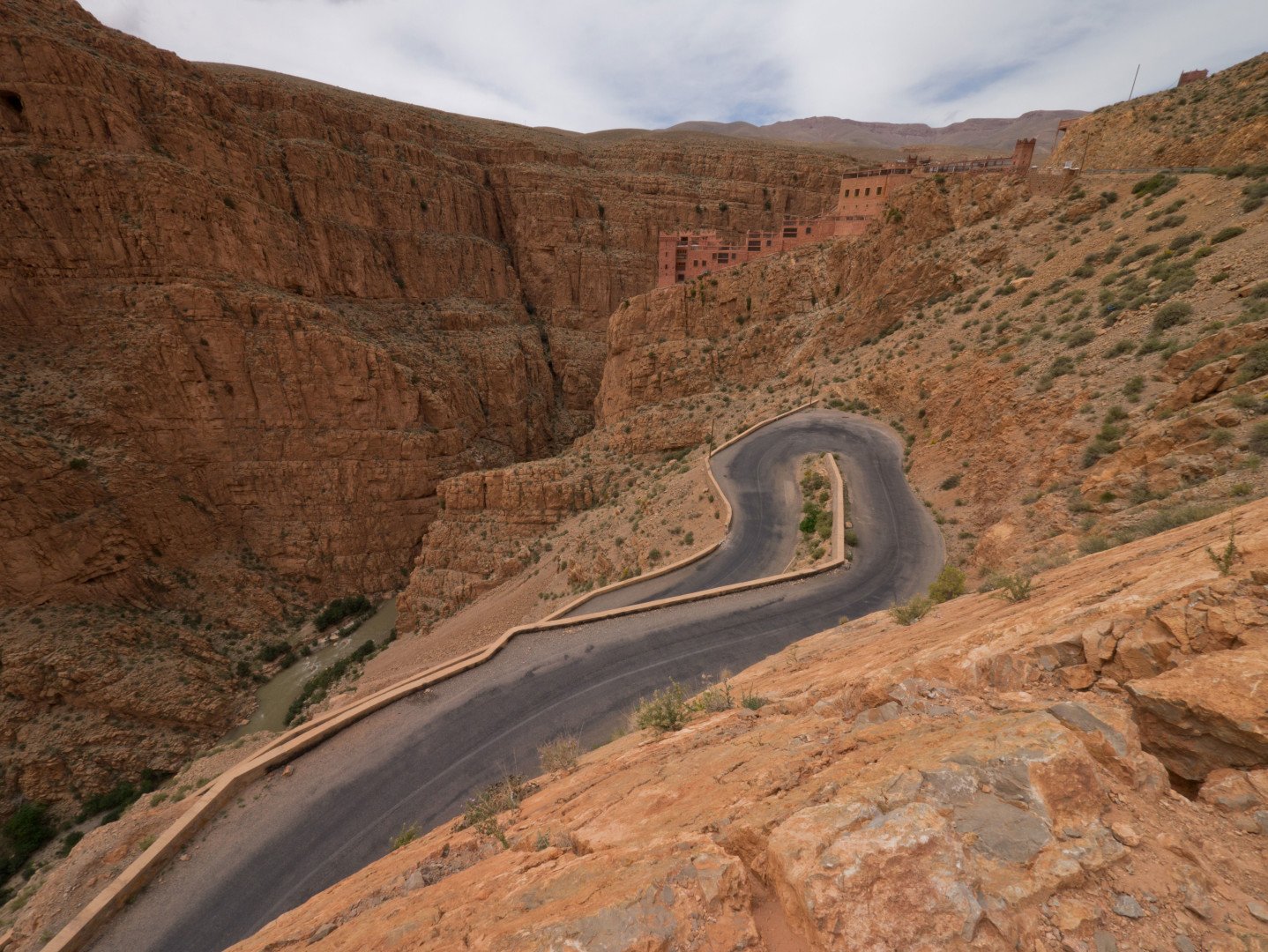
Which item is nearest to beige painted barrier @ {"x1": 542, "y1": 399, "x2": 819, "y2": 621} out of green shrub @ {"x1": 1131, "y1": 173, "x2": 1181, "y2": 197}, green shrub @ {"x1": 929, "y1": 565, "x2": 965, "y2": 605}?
green shrub @ {"x1": 929, "y1": 565, "x2": 965, "y2": 605}

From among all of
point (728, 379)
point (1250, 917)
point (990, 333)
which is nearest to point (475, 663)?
point (1250, 917)

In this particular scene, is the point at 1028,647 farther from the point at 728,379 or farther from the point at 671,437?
the point at 728,379

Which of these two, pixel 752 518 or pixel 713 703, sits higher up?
pixel 752 518

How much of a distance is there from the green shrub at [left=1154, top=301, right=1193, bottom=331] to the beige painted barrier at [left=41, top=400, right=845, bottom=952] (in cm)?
1014

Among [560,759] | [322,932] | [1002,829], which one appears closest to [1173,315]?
[1002,829]

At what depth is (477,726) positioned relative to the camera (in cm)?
947

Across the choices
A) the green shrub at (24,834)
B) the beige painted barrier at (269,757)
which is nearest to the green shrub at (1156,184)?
the beige painted barrier at (269,757)

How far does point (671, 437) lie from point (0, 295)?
1551 inches

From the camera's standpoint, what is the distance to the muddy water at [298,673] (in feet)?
83.4

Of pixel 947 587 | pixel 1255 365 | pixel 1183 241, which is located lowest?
pixel 947 587

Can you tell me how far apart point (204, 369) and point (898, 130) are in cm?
21603

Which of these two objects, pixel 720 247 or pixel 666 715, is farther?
pixel 720 247

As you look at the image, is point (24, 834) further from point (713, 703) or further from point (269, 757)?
point (713, 703)

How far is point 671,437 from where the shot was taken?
32656 millimetres
